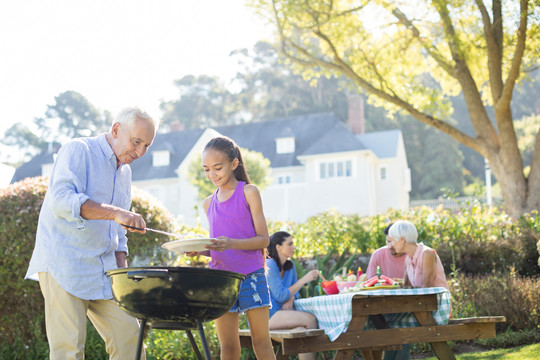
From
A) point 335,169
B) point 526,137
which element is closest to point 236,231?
point 335,169

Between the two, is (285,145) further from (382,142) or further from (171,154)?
(171,154)

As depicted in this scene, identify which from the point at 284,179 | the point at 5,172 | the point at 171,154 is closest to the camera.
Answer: the point at 5,172

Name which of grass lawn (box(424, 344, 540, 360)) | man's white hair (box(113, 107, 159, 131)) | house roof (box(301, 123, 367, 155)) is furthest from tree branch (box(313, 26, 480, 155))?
house roof (box(301, 123, 367, 155))

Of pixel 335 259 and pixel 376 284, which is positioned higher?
pixel 376 284

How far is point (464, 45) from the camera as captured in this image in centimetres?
1268

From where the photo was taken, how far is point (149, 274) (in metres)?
2.97

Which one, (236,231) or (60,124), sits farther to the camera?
(60,124)

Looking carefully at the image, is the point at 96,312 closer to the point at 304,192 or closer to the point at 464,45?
the point at 464,45

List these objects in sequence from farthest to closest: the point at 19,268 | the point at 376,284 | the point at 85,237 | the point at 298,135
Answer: the point at 298,135 → the point at 19,268 → the point at 376,284 → the point at 85,237

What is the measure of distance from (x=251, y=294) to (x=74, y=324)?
0.97 m

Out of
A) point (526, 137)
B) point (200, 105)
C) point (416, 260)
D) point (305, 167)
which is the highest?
point (200, 105)

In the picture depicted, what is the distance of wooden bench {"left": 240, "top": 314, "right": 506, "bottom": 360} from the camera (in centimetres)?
471

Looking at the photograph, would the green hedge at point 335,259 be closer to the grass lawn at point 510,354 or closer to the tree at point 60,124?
the grass lawn at point 510,354

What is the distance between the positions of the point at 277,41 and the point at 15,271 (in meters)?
9.66
